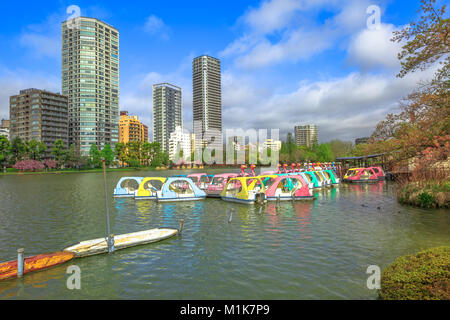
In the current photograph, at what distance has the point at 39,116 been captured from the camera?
361 ft

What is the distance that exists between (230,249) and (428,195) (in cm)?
1740

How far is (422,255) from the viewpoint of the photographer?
6.59m

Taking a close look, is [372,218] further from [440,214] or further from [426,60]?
[426,60]

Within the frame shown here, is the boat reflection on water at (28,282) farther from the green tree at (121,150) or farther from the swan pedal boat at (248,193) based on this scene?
the green tree at (121,150)

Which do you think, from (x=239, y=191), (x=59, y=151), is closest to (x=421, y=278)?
(x=239, y=191)

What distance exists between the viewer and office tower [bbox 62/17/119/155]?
124000 mm

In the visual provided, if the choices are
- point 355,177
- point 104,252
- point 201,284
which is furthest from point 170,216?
point 355,177

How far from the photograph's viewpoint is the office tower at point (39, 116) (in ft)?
362

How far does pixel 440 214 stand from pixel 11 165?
10779cm

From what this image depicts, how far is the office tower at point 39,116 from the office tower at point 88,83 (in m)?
7.12

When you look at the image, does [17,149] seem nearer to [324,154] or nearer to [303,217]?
[303,217]

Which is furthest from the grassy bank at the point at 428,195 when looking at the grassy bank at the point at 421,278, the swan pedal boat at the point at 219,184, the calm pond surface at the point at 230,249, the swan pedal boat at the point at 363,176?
the swan pedal boat at the point at 363,176

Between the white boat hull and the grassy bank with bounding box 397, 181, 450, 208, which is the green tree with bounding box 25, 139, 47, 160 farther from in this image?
the grassy bank with bounding box 397, 181, 450, 208

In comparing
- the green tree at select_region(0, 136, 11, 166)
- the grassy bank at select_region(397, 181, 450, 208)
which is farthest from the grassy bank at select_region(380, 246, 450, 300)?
the green tree at select_region(0, 136, 11, 166)
